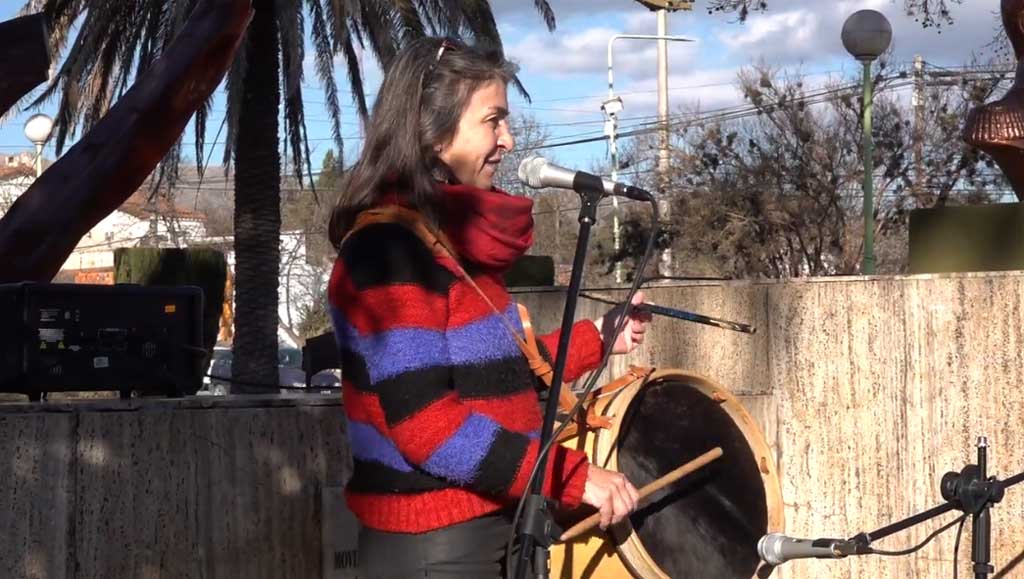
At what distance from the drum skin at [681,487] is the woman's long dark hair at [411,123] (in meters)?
1.16

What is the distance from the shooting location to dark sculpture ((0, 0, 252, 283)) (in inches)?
217

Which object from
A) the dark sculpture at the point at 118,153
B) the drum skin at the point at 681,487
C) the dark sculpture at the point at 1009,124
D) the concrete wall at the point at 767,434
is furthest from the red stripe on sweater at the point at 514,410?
the dark sculpture at the point at 1009,124

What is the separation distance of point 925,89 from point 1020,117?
48.6ft

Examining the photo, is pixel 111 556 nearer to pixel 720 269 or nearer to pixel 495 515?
pixel 495 515

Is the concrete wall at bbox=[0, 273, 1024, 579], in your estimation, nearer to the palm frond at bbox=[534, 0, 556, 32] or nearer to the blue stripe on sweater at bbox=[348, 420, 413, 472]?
the blue stripe on sweater at bbox=[348, 420, 413, 472]

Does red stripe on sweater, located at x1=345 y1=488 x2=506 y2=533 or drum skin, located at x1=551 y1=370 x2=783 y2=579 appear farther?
drum skin, located at x1=551 y1=370 x2=783 y2=579

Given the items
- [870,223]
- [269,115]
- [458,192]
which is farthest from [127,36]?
[458,192]

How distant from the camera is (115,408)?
163 inches

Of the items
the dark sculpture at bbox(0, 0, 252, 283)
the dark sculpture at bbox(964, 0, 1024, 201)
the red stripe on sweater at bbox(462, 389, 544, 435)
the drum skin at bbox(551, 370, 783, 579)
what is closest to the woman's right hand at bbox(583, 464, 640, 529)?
the red stripe on sweater at bbox(462, 389, 544, 435)

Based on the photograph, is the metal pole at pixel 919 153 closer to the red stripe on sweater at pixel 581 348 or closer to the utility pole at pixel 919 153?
the utility pole at pixel 919 153

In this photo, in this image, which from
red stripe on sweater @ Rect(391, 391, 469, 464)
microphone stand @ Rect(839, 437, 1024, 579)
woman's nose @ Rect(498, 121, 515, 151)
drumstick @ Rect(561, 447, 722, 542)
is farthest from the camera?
microphone stand @ Rect(839, 437, 1024, 579)

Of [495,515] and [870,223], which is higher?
[870,223]

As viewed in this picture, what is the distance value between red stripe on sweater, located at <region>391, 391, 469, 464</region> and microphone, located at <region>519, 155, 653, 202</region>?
1.85ft

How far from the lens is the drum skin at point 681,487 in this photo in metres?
3.71
